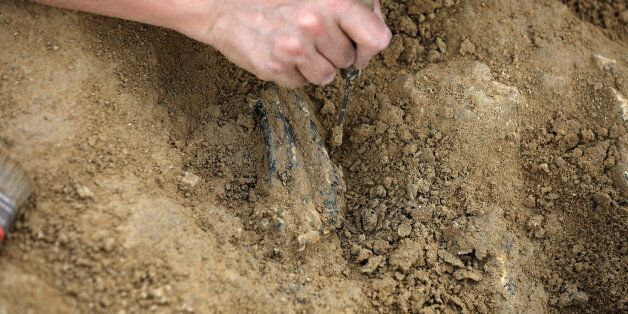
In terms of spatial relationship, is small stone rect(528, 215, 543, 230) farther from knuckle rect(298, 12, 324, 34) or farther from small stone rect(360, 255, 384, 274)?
knuckle rect(298, 12, 324, 34)

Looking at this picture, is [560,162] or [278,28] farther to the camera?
[560,162]

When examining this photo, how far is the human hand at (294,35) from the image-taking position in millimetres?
1517

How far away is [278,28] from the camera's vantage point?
5.12 ft

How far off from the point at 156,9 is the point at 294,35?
425 mm

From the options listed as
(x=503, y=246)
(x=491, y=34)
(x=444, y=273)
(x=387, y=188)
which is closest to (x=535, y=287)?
(x=503, y=246)

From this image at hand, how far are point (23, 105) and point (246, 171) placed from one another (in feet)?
2.12

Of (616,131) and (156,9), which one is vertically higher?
(616,131)

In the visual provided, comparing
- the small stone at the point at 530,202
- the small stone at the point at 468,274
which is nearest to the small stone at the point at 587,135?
the small stone at the point at 530,202

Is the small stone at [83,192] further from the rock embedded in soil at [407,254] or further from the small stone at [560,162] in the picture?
the small stone at [560,162]

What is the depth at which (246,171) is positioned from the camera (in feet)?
5.93

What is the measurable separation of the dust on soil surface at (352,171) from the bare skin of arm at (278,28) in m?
0.21

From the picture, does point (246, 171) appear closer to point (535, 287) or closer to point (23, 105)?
point (23, 105)

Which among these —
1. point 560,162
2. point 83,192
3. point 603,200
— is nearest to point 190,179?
point 83,192

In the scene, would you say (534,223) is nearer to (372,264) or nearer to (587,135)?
(587,135)
